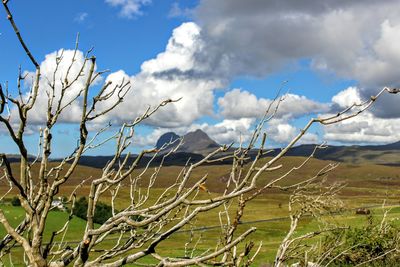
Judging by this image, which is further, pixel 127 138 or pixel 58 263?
pixel 127 138

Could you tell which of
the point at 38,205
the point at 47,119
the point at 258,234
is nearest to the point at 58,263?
the point at 38,205

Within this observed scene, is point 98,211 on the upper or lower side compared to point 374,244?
lower

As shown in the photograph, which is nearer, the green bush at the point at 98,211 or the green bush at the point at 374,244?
the green bush at the point at 374,244

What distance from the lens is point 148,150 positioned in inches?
137

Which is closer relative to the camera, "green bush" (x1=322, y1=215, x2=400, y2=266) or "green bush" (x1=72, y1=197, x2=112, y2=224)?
"green bush" (x1=322, y1=215, x2=400, y2=266)

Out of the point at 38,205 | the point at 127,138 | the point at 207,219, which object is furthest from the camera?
the point at 207,219

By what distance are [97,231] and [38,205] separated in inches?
45.6

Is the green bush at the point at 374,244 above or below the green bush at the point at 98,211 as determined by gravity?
above

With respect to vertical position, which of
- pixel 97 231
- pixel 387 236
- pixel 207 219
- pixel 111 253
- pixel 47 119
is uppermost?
pixel 47 119

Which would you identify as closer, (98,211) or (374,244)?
(374,244)

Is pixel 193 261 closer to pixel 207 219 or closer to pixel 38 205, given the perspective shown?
pixel 38 205

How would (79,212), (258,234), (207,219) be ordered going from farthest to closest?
(207,219) < (79,212) < (258,234)

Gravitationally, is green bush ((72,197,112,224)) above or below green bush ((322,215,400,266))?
below

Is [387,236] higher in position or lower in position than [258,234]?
higher
